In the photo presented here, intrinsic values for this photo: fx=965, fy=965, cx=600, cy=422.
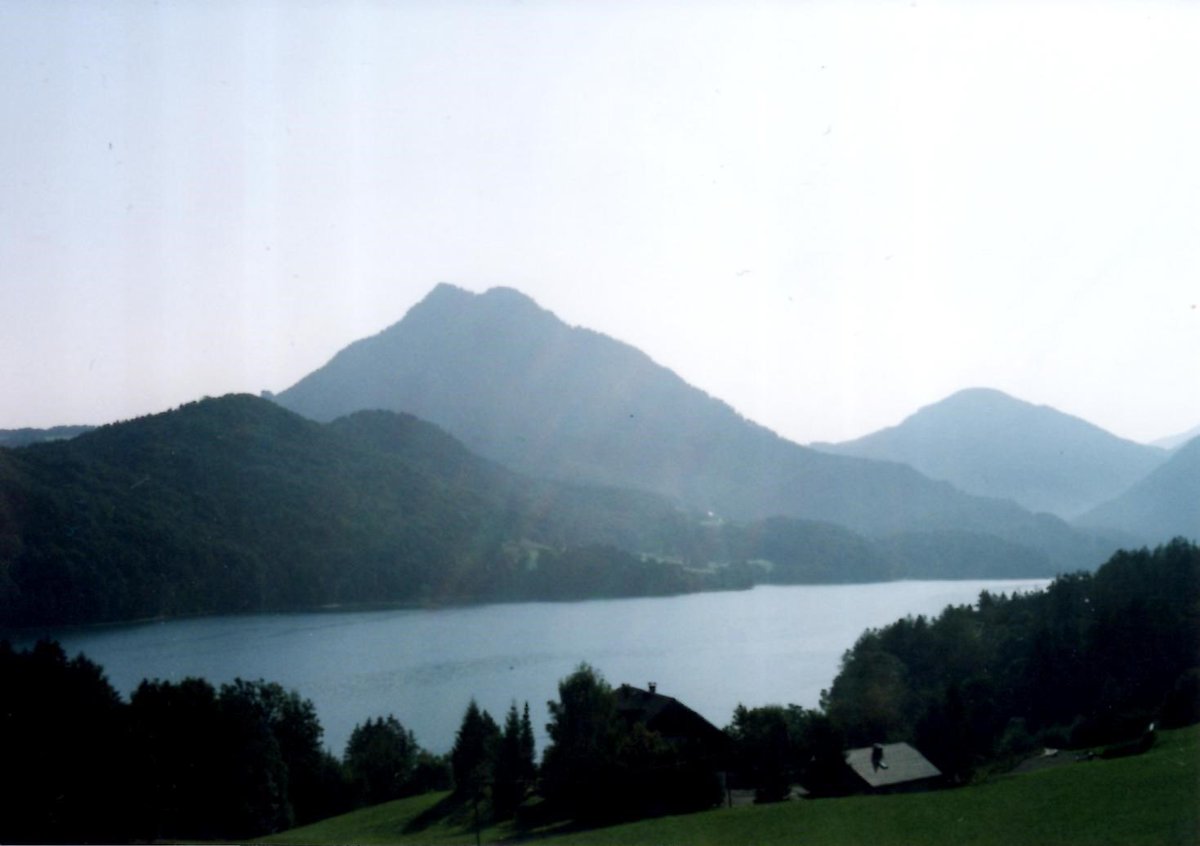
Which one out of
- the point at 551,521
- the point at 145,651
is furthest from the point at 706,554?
the point at 145,651

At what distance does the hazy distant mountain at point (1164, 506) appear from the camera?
302 ft

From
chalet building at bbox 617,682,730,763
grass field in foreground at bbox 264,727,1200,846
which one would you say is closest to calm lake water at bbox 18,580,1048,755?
chalet building at bbox 617,682,730,763

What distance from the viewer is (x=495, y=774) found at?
15.4m

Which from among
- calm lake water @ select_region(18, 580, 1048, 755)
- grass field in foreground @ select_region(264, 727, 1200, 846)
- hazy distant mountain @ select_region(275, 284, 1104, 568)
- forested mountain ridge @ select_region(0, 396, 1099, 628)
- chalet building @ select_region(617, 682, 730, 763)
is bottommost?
calm lake water @ select_region(18, 580, 1048, 755)

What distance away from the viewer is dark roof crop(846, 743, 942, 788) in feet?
51.3

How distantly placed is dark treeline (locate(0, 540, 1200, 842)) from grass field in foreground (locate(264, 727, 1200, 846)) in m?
2.37

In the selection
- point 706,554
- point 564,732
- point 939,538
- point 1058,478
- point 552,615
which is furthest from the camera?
point 1058,478

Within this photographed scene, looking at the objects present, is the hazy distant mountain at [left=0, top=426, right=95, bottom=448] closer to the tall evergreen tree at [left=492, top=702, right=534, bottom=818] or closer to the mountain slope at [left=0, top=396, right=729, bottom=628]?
the mountain slope at [left=0, top=396, right=729, bottom=628]

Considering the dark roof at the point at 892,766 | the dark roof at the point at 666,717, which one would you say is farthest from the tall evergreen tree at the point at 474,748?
the dark roof at the point at 892,766

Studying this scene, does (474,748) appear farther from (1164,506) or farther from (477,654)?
(1164,506)

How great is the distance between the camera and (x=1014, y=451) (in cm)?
16250

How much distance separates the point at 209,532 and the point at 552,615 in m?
18.7

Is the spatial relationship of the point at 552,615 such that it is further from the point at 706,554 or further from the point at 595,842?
the point at 595,842

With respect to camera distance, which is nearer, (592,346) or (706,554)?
(706,554)
